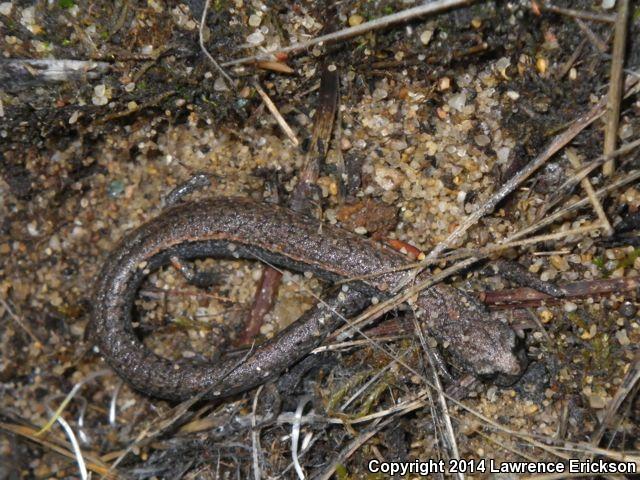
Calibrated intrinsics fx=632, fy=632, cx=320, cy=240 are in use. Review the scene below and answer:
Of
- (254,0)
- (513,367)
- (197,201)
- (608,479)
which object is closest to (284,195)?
(197,201)

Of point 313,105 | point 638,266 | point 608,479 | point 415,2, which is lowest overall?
point 608,479

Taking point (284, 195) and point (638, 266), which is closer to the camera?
point (638, 266)

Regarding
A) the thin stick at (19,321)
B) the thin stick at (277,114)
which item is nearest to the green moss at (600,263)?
the thin stick at (277,114)

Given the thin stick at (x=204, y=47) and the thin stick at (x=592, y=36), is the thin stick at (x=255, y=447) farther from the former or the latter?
the thin stick at (x=592, y=36)

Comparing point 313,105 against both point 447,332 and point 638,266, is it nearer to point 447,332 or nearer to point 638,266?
point 447,332

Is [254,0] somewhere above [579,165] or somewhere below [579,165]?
above

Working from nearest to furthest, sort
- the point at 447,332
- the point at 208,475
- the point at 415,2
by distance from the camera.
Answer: the point at 415,2, the point at 447,332, the point at 208,475

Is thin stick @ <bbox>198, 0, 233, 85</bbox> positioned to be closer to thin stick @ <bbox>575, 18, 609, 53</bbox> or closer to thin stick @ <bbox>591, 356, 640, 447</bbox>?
thin stick @ <bbox>575, 18, 609, 53</bbox>
